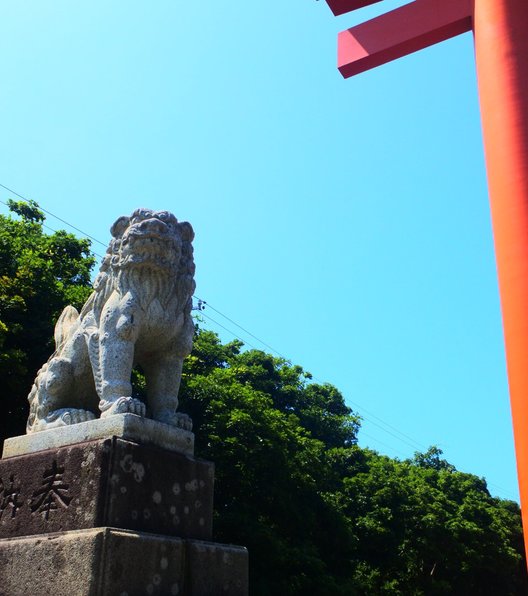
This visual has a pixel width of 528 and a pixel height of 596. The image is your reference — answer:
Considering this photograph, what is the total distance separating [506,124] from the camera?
471cm

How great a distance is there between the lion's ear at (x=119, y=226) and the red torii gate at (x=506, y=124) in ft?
8.60

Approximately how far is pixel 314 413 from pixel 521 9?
1973 cm

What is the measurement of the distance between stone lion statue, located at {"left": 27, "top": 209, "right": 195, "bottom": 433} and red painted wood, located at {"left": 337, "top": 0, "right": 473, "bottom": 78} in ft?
11.0

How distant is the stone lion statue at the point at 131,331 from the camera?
3.72 meters

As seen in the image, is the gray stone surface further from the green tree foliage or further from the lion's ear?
the green tree foliage

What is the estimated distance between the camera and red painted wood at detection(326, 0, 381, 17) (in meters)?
6.50

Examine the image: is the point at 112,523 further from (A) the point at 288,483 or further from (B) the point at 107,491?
(A) the point at 288,483

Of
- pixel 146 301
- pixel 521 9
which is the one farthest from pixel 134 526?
pixel 521 9

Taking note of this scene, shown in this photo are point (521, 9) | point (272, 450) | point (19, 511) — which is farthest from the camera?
point (272, 450)

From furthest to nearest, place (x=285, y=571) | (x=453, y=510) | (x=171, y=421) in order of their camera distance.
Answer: (x=453, y=510)
(x=285, y=571)
(x=171, y=421)

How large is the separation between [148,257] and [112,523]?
5.05 feet

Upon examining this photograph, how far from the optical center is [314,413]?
23641mm

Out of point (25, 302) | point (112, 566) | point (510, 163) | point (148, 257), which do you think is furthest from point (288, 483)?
point (112, 566)

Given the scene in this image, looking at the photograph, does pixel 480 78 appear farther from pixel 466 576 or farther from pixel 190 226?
pixel 466 576
